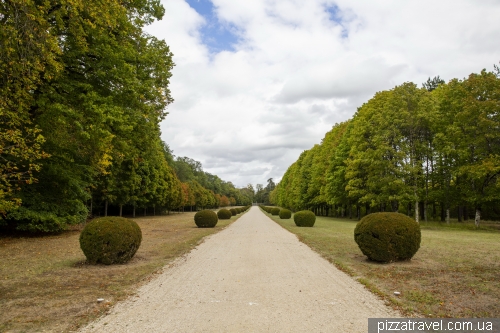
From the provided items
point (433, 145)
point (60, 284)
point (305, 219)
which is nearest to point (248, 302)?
point (60, 284)

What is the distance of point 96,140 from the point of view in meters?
13.1

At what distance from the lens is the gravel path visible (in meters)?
4.82

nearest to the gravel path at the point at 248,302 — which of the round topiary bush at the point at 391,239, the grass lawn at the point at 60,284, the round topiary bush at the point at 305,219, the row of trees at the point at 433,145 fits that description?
the grass lawn at the point at 60,284

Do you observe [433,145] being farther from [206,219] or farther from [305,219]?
[206,219]

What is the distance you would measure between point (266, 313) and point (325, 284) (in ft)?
8.31

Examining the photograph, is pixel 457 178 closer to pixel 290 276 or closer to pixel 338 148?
pixel 338 148

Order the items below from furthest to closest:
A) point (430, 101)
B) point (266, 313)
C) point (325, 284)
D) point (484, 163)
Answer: point (430, 101) < point (484, 163) < point (325, 284) < point (266, 313)

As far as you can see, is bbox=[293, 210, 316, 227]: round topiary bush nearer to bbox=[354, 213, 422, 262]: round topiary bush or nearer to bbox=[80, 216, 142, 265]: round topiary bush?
bbox=[354, 213, 422, 262]: round topiary bush

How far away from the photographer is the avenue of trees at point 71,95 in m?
8.60

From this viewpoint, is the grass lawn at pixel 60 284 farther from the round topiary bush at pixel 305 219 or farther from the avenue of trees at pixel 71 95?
the round topiary bush at pixel 305 219

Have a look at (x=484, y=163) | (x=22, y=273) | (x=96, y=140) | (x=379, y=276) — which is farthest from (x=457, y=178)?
(x=22, y=273)

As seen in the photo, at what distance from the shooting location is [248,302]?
598 cm

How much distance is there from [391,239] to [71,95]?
513 inches

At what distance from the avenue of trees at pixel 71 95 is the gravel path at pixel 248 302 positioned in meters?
4.95
